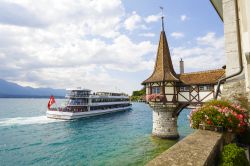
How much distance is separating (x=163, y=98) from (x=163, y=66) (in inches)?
140

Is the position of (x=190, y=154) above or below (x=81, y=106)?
above

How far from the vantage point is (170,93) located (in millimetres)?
20672

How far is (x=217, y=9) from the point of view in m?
11.7

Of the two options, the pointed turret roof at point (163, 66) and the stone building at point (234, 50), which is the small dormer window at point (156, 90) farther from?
the stone building at point (234, 50)

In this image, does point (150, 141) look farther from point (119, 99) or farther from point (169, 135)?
point (119, 99)

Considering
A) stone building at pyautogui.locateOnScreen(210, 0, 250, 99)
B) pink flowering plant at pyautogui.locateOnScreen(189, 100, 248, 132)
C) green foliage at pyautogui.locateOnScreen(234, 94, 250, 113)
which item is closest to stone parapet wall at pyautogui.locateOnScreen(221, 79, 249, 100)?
stone building at pyautogui.locateOnScreen(210, 0, 250, 99)

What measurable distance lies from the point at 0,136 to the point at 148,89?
69.2 ft

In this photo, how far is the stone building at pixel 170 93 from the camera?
19.6 metres

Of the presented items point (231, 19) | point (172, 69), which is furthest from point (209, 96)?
point (231, 19)

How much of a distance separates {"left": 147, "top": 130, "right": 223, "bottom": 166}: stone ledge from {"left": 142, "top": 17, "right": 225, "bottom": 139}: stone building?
16071mm

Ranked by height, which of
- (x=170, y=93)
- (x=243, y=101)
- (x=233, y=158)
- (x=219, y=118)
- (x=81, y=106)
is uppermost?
(x=170, y=93)

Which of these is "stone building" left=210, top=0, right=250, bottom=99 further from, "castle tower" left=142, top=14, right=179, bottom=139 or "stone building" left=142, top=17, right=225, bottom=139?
"castle tower" left=142, top=14, right=179, bottom=139

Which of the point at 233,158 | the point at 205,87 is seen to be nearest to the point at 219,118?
the point at 233,158

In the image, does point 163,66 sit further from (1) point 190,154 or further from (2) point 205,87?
(1) point 190,154
